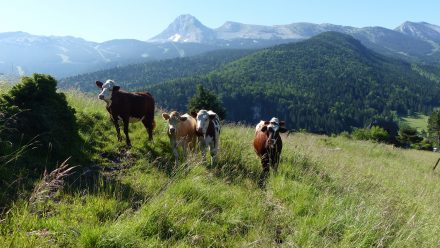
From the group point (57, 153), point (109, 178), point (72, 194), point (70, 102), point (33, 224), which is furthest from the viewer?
point (70, 102)

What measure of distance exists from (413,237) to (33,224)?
5.51 meters

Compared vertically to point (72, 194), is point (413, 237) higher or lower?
lower

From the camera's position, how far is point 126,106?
36.2 feet

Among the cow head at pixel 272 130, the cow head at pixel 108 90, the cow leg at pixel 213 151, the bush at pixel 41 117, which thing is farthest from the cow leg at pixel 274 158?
the bush at pixel 41 117

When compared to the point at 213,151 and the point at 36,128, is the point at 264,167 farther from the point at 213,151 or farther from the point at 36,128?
the point at 36,128

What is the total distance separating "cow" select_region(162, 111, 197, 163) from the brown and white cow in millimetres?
1958

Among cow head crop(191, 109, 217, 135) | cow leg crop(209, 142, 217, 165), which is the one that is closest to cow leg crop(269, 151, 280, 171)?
cow leg crop(209, 142, 217, 165)

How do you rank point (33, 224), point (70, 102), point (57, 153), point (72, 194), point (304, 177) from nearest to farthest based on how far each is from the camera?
point (33, 224), point (72, 194), point (57, 153), point (304, 177), point (70, 102)

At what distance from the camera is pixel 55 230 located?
→ 491 centimetres

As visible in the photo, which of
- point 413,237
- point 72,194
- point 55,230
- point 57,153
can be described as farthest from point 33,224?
point 413,237

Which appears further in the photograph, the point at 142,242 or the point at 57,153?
the point at 57,153

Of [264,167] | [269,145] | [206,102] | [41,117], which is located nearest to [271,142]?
[269,145]

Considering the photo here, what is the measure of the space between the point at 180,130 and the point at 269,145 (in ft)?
8.28

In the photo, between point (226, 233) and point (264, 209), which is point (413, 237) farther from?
point (226, 233)
